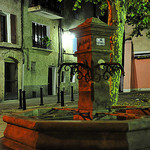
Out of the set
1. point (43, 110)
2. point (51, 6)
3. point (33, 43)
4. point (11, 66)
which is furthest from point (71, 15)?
point (43, 110)

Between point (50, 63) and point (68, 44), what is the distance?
3.33 metres

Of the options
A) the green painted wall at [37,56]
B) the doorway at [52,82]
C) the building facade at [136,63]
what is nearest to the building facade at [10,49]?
the green painted wall at [37,56]

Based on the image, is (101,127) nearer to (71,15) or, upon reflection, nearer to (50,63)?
(50,63)

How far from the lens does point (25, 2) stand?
62.6 feet

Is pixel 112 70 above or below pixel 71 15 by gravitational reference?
below

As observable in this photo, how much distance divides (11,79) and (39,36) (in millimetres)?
4287

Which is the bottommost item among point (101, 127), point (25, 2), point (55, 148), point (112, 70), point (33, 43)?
point (55, 148)

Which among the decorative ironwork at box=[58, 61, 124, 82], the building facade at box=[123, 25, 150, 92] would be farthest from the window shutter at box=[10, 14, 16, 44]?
the building facade at box=[123, 25, 150, 92]

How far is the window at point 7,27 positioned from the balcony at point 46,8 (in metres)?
1.89

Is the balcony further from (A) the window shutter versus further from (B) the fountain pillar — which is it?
(B) the fountain pillar

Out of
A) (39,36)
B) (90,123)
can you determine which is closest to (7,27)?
(39,36)

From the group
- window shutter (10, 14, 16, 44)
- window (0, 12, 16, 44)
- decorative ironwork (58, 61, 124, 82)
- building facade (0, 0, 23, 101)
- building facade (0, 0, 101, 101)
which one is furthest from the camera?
window shutter (10, 14, 16, 44)

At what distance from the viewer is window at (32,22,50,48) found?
20.1 meters

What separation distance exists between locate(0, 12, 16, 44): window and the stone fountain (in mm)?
12210
